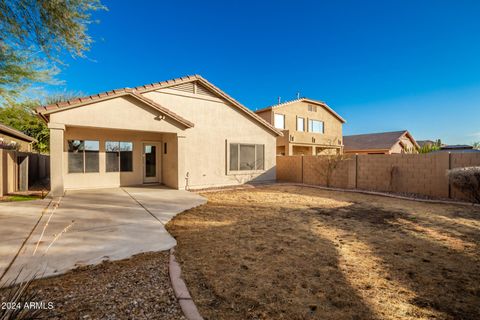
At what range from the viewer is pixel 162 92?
460 inches

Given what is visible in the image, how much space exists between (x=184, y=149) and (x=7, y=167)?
729 cm

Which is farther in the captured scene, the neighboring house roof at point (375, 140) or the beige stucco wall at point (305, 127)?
the neighboring house roof at point (375, 140)

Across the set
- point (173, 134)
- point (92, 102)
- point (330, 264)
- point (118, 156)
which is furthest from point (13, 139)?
point (330, 264)

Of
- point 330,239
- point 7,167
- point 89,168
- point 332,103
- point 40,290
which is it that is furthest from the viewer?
point 332,103

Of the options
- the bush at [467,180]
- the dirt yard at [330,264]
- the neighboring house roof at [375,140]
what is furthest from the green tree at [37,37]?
the neighboring house roof at [375,140]

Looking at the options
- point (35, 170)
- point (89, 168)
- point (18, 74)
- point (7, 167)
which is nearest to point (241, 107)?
point (89, 168)

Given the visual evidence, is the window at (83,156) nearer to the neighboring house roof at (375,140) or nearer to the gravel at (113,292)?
the gravel at (113,292)

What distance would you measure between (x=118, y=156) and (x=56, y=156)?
3.51 meters

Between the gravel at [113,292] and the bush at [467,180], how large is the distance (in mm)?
10777

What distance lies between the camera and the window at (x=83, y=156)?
1088cm

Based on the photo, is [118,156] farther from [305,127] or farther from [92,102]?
[305,127]

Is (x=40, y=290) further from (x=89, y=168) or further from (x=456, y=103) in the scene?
(x=456, y=103)

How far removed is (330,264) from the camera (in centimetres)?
371

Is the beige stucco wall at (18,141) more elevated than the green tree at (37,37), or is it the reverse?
the green tree at (37,37)
